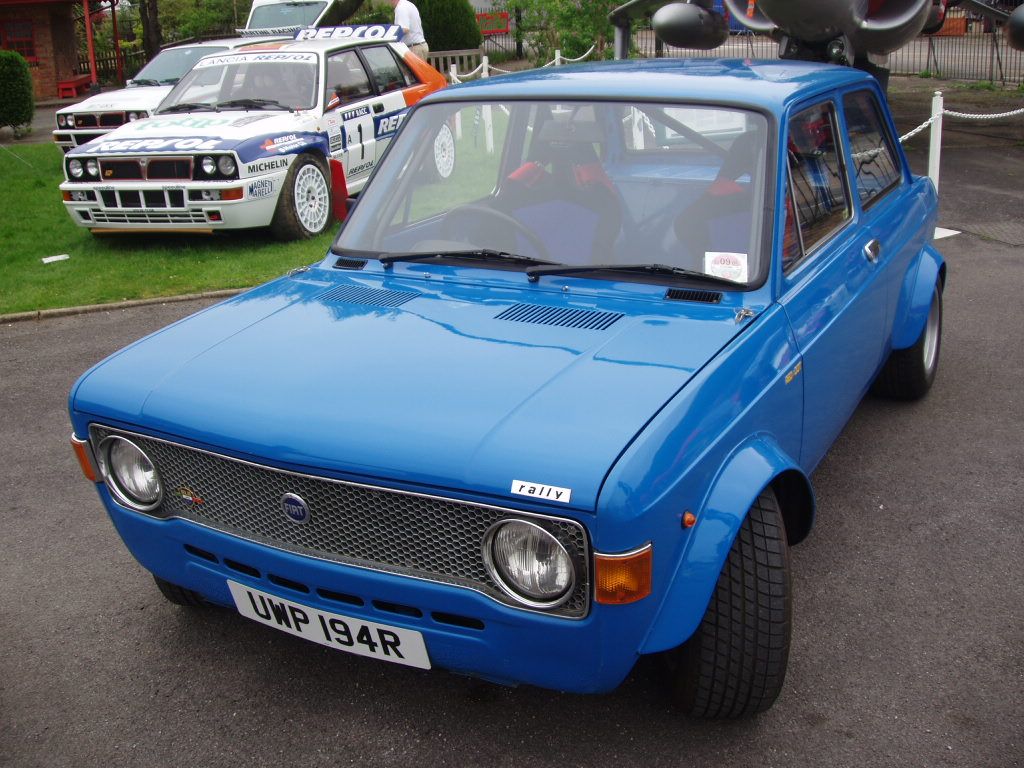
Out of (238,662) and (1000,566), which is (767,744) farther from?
(238,662)

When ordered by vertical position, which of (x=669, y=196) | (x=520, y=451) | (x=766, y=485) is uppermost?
(x=669, y=196)

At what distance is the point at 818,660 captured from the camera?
3.16 meters

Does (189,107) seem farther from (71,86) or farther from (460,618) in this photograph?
(71,86)

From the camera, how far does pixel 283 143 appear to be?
27.6 feet

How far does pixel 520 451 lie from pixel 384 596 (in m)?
0.54

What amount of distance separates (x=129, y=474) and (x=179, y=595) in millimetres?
651

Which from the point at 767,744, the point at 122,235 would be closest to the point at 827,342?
the point at 767,744

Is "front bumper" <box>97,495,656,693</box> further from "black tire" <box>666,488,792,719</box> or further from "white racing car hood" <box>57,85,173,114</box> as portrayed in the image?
"white racing car hood" <box>57,85,173,114</box>

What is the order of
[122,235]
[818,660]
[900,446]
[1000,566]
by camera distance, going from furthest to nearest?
[122,235], [900,446], [1000,566], [818,660]

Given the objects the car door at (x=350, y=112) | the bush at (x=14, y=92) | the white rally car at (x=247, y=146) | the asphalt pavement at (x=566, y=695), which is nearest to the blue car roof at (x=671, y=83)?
the asphalt pavement at (x=566, y=695)

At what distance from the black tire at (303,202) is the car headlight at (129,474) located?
5.90m

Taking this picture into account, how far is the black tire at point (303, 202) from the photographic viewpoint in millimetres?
8547

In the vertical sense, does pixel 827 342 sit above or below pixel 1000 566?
above

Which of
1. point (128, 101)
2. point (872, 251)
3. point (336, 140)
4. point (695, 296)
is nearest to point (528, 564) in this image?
point (695, 296)
